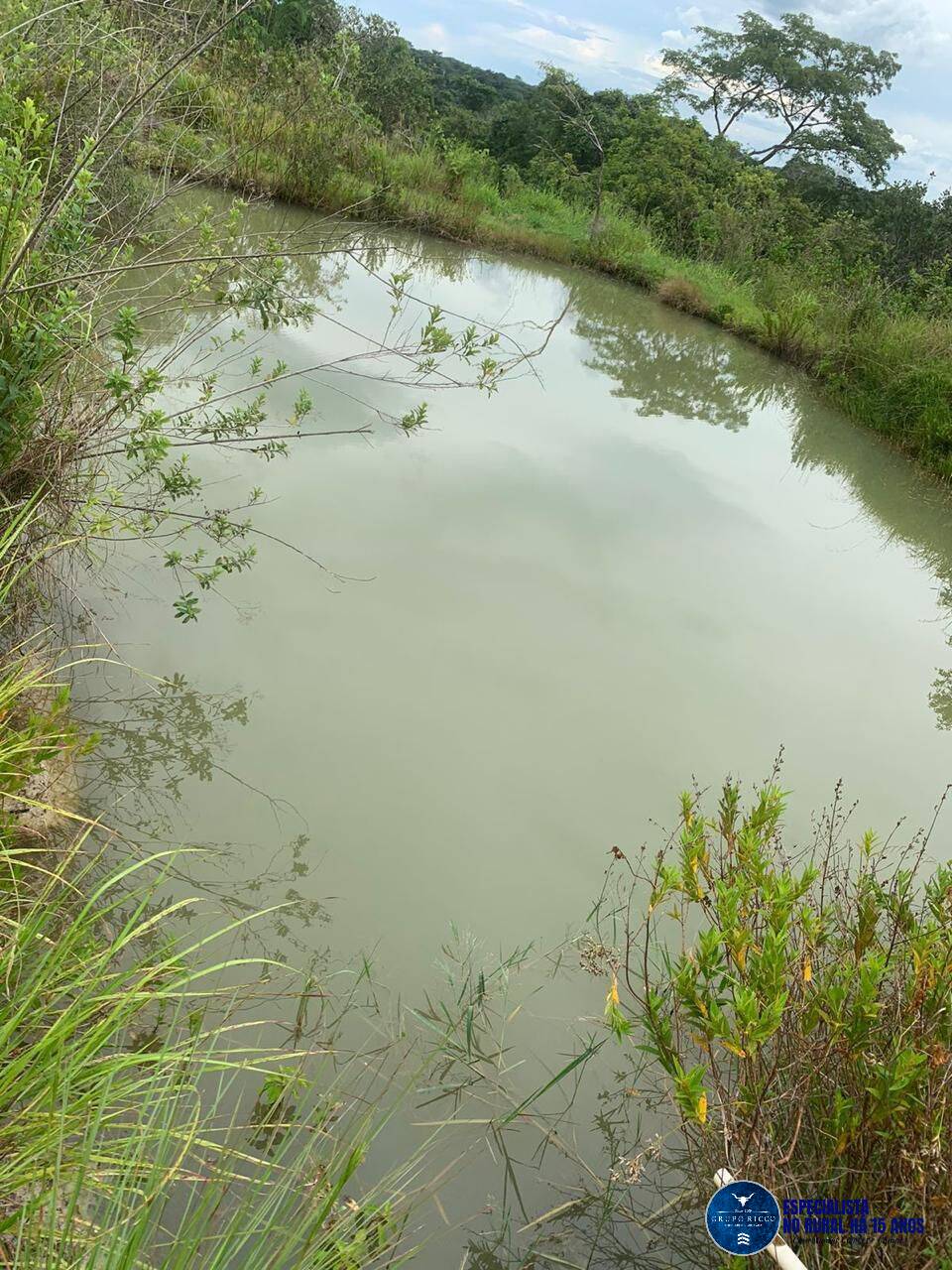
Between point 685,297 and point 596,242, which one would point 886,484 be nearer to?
point 685,297

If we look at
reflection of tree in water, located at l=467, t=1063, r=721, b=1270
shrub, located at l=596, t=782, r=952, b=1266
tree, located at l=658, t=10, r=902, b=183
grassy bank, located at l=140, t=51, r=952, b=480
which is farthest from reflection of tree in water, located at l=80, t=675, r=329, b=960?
tree, located at l=658, t=10, r=902, b=183

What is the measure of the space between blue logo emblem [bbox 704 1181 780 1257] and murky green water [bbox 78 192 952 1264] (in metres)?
0.91

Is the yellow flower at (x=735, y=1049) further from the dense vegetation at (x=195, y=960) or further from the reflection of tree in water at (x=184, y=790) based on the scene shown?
the reflection of tree in water at (x=184, y=790)

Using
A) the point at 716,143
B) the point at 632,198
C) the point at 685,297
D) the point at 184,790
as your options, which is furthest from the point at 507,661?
the point at 716,143

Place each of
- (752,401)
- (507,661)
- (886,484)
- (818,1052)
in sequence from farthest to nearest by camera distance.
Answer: (752,401), (886,484), (507,661), (818,1052)

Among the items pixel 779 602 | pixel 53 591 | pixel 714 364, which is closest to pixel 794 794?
pixel 779 602

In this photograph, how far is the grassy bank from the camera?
6.91 m

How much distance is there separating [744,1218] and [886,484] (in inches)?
232

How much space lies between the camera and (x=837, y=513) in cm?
549

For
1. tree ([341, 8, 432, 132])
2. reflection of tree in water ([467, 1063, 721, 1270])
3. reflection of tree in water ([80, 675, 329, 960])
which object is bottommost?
reflection of tree in water ([80, 675, 329, 960])

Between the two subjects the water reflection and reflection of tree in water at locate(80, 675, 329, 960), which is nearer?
reflection of tree in water at locate(80, 675, 329, 960)

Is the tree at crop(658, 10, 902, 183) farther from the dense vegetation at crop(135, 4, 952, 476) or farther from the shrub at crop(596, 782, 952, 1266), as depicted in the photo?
the shrub at crop(596, 782, 952, 1266)

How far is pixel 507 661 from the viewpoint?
3.11 meters

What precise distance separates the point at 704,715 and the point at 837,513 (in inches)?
114
